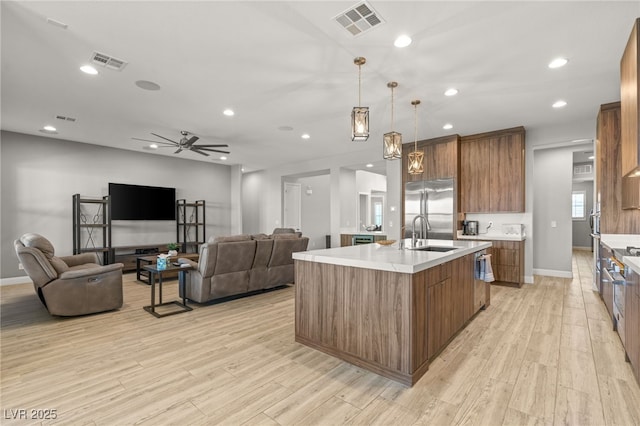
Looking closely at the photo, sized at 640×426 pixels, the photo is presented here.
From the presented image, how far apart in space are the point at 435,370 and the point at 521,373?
0.65m

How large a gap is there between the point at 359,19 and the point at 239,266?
3441 millimetres

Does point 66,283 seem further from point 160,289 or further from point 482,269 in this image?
point 482,269

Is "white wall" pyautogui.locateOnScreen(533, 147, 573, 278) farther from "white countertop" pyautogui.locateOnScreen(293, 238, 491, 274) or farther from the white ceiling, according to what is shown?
"white countertop" pyautogui.locateOnScreen(293, 238, 491, 274)

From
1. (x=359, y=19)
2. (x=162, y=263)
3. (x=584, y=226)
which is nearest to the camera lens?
(x=359, y=19)

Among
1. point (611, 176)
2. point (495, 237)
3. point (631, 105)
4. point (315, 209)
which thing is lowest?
point (495, 237)

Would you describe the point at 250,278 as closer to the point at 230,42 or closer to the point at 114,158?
the point at 230,42

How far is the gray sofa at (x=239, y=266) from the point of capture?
4238 mm

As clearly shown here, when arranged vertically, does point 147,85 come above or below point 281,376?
A: above

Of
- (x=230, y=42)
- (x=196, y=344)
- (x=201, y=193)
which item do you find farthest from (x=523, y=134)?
(x=201, y=193)

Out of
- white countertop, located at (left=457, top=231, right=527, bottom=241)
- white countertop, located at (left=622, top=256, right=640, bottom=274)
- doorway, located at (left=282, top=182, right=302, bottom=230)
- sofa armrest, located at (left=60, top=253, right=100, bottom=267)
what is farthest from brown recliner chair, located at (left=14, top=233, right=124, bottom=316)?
doorway, located at (left=282, top=182, right=302, bottom=230)

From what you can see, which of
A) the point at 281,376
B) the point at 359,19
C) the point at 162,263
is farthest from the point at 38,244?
the point at 359,19

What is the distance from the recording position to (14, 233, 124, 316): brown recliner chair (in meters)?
3.59

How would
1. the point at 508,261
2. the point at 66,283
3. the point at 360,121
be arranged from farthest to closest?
the point at 508,261 → the point at 66,283 → the point at 360,121

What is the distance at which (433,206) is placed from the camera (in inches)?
241
